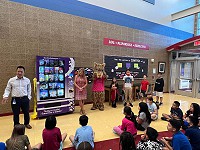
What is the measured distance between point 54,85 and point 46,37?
1.69m

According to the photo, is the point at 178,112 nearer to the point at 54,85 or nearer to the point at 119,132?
the point at 119,132

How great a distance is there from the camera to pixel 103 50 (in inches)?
251

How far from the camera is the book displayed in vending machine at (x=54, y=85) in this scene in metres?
4.20

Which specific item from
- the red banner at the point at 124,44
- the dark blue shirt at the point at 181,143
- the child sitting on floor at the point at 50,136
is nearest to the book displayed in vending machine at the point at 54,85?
the child sitting on floor at the point at 50,136

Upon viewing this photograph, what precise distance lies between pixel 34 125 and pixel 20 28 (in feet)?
9.31

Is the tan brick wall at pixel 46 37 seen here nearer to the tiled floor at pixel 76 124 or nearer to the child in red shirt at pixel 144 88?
the tiled floor at pixel 76 124

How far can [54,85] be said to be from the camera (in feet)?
14.6

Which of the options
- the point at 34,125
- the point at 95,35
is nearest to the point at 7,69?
the point at 34,125

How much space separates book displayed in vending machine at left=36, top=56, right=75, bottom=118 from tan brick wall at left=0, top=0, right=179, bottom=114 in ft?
2.59

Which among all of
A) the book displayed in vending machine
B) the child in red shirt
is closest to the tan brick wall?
the book displayed in vending machine

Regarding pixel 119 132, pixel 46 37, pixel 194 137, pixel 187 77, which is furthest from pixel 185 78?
pixel 46 37

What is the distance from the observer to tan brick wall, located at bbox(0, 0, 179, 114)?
4.39 meters

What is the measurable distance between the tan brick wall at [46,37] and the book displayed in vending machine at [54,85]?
789 millimetres

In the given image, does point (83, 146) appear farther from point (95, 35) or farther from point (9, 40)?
point (95, 35)
